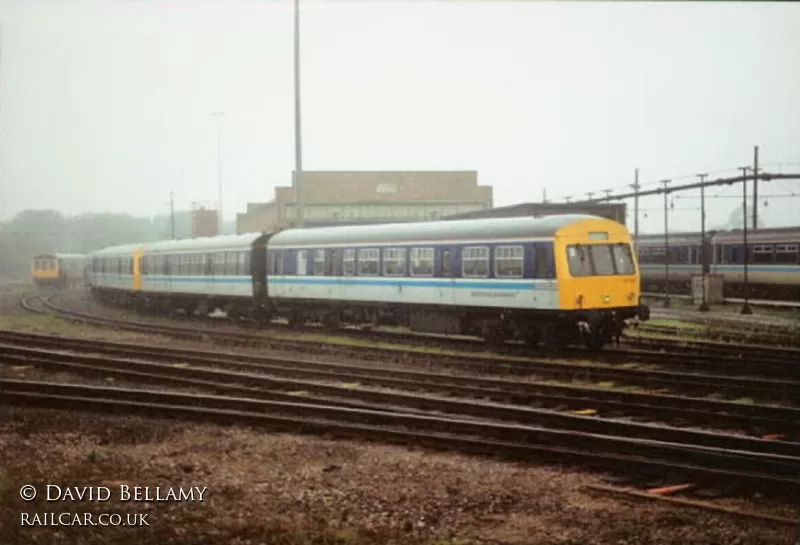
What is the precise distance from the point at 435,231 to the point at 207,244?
480 inches

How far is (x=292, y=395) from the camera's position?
11.7 metres

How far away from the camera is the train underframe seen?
1702cm

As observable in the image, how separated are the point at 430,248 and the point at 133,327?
11.4m

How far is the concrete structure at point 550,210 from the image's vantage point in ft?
106

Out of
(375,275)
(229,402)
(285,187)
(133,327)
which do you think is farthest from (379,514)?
(285,187)

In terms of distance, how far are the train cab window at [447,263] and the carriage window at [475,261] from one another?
38cm

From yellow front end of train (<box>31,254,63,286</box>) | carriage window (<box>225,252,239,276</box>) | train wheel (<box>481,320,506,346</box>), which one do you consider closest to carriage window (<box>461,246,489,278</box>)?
train wheel (<box>481,320,506,346</box>)

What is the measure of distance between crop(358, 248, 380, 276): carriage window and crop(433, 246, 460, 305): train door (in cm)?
240

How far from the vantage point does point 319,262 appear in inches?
918

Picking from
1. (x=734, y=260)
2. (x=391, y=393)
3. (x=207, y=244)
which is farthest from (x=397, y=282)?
(x=734, y=260)

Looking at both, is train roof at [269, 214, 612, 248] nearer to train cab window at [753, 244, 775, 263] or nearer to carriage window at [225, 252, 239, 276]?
carriage window at [225, 252, 239, 276]

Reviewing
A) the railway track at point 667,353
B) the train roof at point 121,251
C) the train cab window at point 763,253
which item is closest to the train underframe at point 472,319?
the railway track at point 667,353

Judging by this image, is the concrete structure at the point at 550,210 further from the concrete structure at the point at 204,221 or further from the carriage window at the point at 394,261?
the concrete structure at the point at 204,221

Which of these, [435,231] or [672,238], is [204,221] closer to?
[672,238]
